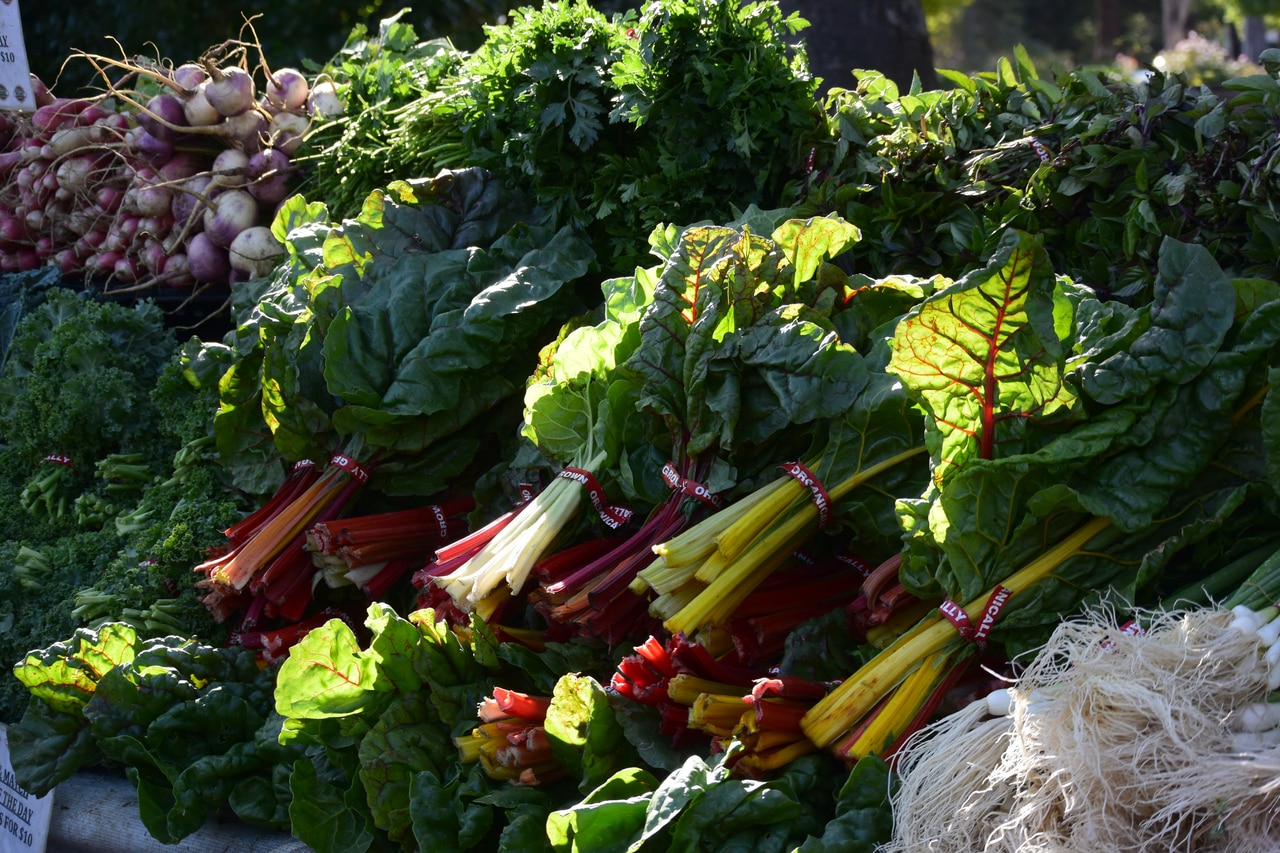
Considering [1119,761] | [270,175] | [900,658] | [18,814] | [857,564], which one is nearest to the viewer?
[1119,761]

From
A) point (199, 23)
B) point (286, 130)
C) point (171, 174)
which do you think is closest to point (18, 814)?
point (171, 174)

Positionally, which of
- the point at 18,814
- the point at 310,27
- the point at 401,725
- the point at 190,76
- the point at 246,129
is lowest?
the point at 18,814

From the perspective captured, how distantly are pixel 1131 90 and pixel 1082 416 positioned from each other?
1379 millimetres

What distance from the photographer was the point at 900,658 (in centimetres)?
199

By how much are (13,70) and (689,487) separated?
3651mm

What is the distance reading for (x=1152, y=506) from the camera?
1856 millimetres

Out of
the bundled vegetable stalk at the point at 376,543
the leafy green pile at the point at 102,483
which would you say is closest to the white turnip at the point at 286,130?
the leafy green pile at the point at 102,483

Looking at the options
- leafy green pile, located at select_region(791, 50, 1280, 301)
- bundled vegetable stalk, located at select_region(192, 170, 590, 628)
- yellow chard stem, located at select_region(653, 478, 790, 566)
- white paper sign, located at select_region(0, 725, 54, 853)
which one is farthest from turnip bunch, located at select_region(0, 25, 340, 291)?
yellow chard stem, located at select_region(653, 478, 790, 566)

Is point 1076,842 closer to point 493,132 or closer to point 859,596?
point 859,596

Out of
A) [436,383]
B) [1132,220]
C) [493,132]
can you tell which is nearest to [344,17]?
[493,132]

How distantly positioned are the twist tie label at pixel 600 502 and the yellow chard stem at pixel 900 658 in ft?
2.34

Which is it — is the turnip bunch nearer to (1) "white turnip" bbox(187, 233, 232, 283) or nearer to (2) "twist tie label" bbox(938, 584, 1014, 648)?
(1) "white turnip" bbox(187, 233, 232, 283)

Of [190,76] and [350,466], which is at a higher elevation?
[190,76]

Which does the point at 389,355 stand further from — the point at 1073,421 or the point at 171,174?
the point at 171,174
